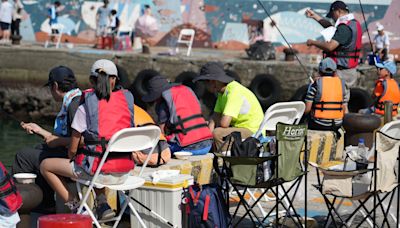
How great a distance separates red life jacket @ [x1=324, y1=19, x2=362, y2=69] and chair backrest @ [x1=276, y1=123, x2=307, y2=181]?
4.34m

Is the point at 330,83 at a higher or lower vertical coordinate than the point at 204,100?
higher

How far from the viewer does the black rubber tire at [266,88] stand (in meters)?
21.6

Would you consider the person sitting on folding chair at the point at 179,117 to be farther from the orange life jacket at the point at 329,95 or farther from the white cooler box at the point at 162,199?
the orange life jacket at the point at 329,95

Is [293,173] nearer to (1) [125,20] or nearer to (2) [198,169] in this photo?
(2) [198,169]

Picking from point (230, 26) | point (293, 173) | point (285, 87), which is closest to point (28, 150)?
point (293, 173)

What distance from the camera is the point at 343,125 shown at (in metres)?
11.8

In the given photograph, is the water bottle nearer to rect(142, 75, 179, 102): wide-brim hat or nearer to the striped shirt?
rect(142, 75, 179, 102): wide-brim hat

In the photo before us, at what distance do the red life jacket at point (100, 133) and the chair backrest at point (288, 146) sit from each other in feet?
3.48

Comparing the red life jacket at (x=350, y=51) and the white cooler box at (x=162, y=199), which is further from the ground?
the red life jacket at (x=350, y=51)

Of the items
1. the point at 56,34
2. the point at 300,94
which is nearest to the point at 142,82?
the point at 300,94

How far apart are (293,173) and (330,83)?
3.67m

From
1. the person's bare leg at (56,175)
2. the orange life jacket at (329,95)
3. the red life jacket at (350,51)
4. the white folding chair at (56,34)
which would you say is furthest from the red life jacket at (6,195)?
the white folding chair at (56,34)

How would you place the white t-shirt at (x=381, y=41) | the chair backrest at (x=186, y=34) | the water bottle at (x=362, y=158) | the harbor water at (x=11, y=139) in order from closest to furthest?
1. the water bottle at (x=362, y=158)
2. the harbor water at (x=11, y=139)
3. the white t-shirt at (x=381, y=41)
4. the chair backrest at (x=186, y=34)

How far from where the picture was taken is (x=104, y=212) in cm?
738
